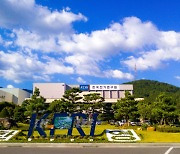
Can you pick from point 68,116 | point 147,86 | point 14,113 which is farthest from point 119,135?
point 147,86

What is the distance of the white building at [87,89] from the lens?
10425 cm

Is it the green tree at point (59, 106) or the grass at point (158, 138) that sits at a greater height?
the green tree at point (59, 106)

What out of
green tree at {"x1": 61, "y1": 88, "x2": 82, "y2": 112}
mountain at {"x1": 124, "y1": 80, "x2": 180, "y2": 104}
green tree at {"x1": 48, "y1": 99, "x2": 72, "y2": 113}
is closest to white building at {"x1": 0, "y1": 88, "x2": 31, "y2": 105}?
mountain at {"x1": 124, "y1": 80, "x2": 180, "y2": 104}

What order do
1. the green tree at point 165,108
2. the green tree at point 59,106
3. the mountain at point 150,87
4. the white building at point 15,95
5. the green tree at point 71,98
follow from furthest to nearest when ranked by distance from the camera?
the mountain at point 150,87, the white building at point 15,95, the green tree at point 71,98, the green tree at point 59,106, the green tree at point 165,108

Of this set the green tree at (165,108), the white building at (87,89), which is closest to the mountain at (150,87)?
the white building at (87,89)

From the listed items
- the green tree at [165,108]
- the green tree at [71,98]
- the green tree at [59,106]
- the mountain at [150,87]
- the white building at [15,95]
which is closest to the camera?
the green tree at [165,108]

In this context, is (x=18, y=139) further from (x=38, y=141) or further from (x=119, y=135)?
(x=119, y=135)

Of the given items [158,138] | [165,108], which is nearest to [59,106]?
[165,108]

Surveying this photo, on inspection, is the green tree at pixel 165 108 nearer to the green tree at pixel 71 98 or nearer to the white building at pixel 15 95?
the green tree at pixel 71 98

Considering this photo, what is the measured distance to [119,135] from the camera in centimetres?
2516

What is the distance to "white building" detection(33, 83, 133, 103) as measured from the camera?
104m

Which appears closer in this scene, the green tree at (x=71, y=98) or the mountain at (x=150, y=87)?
the green tree at (x=71, y=98)

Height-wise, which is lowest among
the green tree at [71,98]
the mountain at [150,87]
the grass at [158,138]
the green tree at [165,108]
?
the grass at [158,138]

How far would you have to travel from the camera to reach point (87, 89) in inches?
4350
